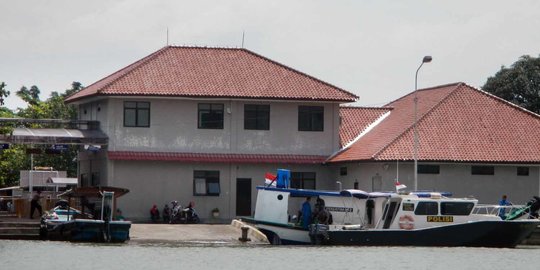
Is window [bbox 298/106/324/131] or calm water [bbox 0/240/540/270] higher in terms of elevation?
window [bbox 298/106/324/131]

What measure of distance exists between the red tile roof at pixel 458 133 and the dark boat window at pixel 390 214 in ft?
Answer: 22.0

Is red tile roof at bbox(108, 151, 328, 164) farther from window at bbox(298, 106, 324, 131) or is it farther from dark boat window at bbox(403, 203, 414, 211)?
dark boat window at bbox(403, 203, 414, 211)

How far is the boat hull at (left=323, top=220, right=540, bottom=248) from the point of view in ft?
170

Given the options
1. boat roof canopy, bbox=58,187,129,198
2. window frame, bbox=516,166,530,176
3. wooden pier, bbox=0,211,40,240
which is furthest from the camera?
window frame, bbox=516,166,530,176

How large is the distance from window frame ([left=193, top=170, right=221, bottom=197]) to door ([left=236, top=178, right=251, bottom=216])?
104 cm

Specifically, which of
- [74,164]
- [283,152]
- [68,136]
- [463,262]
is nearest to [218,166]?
[283,152]

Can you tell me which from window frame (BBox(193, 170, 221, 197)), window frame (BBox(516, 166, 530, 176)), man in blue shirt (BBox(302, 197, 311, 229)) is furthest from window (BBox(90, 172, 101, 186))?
window frame (BBox(516, 166, 530, 176))

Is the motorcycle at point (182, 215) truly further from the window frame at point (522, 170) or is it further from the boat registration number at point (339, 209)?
the window frame at point (522, 170)

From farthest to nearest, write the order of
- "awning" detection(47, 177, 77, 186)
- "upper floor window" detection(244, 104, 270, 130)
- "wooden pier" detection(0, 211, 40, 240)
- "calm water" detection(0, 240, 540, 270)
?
"awning" detection(47, 177, 77, 186), "upper floor window" detection(244, 104, 270, 130), "wooden pier" detection(0, 211, 40, 240), "calm water" detection(0, 240, 540, 270)

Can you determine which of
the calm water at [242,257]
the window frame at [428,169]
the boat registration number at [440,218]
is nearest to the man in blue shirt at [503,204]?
the calm water at [242,257]

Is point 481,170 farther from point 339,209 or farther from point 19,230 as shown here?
point 19,230

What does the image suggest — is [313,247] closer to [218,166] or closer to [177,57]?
[218,166]

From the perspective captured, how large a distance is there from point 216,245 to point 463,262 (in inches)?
423

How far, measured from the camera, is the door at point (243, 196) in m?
64.4
